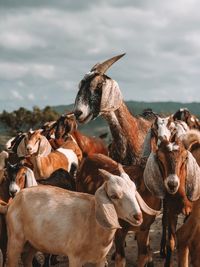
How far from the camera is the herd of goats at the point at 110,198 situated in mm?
5711

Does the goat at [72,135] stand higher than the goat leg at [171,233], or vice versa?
the goat at [72,135]

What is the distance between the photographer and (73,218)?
19.2ft

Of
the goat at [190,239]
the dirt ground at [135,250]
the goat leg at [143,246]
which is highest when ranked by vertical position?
the goat at [190,239]

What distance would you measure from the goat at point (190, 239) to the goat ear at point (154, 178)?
0.46 m

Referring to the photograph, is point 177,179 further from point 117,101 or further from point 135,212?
point 117,101

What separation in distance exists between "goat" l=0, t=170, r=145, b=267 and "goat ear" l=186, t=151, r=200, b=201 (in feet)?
3.06


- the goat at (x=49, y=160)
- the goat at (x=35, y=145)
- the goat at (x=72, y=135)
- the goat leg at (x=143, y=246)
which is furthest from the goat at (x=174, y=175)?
the goat at (x=72, y=135)

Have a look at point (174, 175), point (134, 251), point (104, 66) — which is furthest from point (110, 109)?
point (134, 251)

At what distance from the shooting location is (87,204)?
5.93 meters

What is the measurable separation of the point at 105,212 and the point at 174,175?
38.2 inches

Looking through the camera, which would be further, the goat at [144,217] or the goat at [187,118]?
the goat at [187,118]

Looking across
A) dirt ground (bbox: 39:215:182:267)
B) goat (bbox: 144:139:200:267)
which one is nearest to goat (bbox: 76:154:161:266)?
goat (bbox: 144:139:200:267)

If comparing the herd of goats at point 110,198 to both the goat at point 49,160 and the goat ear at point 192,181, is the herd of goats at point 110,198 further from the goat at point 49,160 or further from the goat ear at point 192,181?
the goat at point 49,160

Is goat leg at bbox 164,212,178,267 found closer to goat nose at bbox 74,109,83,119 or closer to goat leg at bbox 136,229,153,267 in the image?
goat leg at bbox 136,229,153,267
